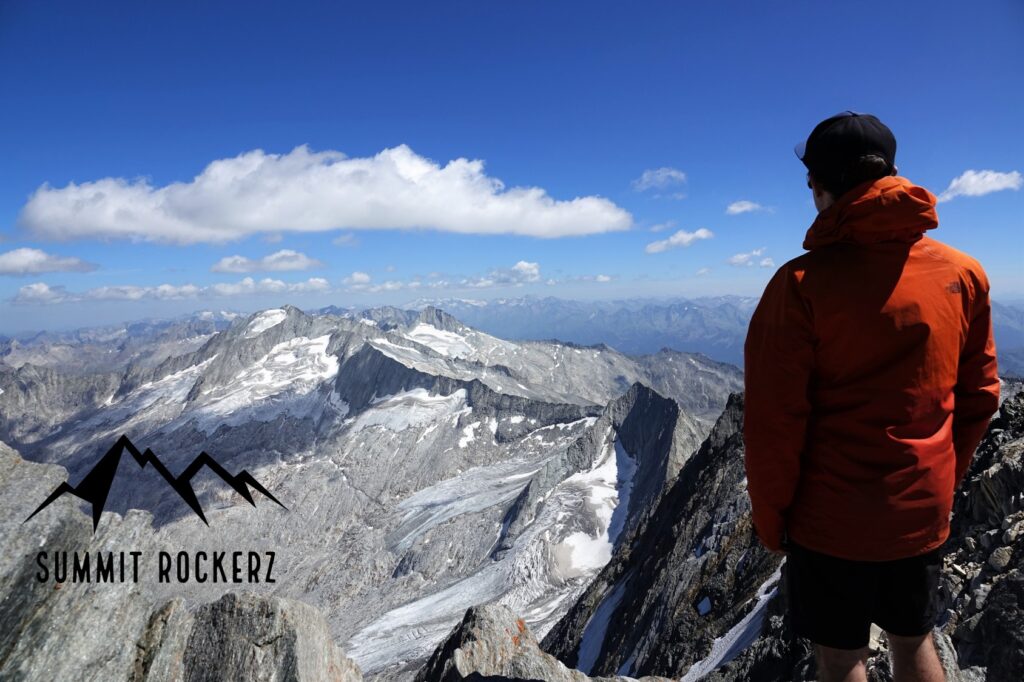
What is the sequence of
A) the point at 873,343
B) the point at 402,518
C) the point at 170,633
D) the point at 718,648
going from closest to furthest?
the point at 873,343, the point at 170,633, the point at 718,648, the point at 402,518

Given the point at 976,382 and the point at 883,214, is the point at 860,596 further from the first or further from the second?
the point at 883,214

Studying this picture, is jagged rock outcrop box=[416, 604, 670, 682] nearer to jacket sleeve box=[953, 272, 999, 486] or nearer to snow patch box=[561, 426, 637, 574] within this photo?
jacket sleeve box=[953, 272, 999, 486]

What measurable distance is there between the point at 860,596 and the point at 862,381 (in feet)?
6.54

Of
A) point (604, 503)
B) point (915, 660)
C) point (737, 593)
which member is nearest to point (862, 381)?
point (915, 660)

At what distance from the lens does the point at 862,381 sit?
14.3 ft

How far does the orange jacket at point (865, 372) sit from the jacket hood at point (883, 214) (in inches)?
0.4

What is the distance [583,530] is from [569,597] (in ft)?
91.2

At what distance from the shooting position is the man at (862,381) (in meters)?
4.28

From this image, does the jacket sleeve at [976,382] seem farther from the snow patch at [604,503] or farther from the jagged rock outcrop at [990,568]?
the snow patch at [604,503]

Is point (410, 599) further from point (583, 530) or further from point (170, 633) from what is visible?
point (170, 633)

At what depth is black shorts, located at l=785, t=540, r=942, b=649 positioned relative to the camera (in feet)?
15.5

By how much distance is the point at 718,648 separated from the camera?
63.2 ft

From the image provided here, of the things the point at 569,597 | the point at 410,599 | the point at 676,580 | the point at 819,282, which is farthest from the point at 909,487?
the point at 410,599

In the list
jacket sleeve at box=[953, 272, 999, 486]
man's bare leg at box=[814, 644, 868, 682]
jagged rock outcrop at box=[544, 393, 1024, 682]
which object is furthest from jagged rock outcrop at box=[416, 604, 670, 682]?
jacket sleeve at box=[953, 272, 999, 486]
